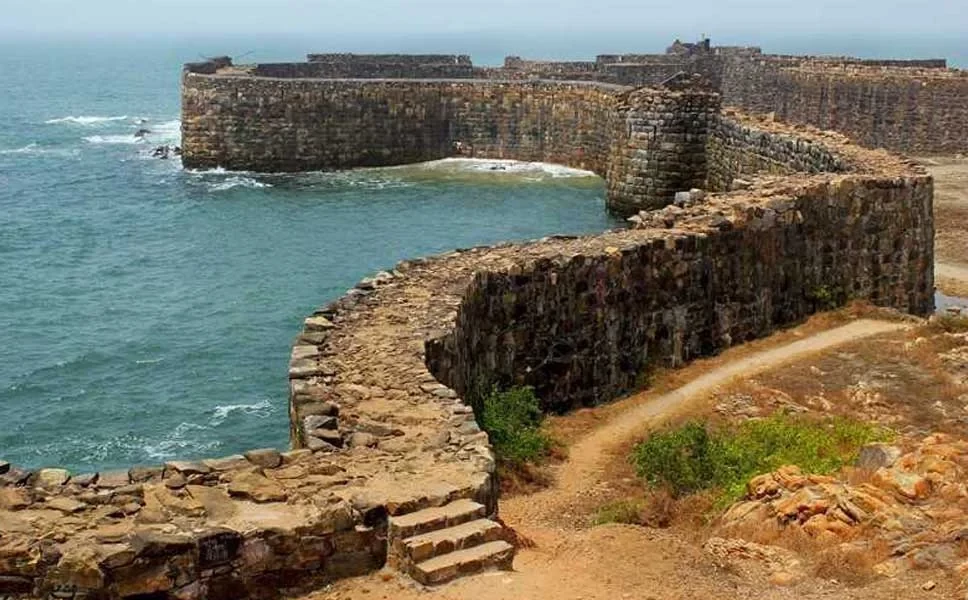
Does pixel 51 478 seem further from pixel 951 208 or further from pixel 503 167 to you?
pixel 503 167

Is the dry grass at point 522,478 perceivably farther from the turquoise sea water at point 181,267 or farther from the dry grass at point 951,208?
the dry grass at point 951,208

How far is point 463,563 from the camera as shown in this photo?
9055 millimetres

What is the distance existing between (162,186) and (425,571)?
129ft

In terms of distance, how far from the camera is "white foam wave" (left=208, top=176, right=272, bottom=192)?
45.3 metres

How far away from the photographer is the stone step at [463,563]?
8.98 metres

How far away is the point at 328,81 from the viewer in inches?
1911

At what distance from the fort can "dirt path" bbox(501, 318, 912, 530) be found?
61 centimetres

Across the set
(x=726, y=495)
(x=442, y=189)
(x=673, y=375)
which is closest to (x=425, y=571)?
(x=726, y=495)

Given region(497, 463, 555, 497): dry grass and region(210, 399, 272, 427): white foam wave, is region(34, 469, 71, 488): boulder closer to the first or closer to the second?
region(497, 463, 555, 497): dry grass

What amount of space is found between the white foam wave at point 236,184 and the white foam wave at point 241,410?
23299 millimetres

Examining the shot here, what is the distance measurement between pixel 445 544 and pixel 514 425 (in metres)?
5.57

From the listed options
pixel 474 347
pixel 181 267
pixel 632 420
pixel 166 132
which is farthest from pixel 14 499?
pixel 166 132

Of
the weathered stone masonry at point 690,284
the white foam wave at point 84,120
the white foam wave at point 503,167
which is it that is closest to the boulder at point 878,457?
the weathered stone masonry at point 690,284

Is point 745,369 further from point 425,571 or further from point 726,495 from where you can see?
point 425,571
